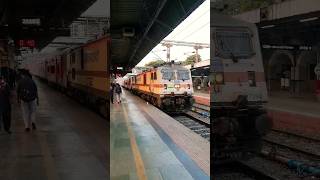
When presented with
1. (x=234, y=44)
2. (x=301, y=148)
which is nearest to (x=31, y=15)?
(x=301, y=148)

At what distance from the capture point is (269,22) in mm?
2656

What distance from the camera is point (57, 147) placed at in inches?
243

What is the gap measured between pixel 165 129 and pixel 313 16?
6.37 meters

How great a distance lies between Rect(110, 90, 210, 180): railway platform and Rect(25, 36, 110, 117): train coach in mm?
Result: 510

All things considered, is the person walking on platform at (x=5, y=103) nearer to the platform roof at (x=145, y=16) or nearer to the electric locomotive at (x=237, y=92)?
the platform roof at (x=145, y=16)

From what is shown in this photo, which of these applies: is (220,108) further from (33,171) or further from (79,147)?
(79,147)

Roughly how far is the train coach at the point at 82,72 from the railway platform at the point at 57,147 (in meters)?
0.39

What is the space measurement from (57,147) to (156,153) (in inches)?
54.6

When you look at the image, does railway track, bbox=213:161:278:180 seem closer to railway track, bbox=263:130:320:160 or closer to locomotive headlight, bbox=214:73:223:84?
locomotive headlight, bbox=214:73:223:84

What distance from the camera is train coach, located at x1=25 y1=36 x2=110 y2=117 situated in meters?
6.25

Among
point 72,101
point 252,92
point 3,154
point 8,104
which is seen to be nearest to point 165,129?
point 72,101

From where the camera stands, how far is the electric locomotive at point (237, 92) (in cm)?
274

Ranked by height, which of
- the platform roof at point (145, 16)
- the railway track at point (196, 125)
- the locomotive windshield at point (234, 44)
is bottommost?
the railway track at point (196, 125)

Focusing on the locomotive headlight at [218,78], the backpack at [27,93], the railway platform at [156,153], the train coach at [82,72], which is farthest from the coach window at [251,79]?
the backpack at [27,93]
